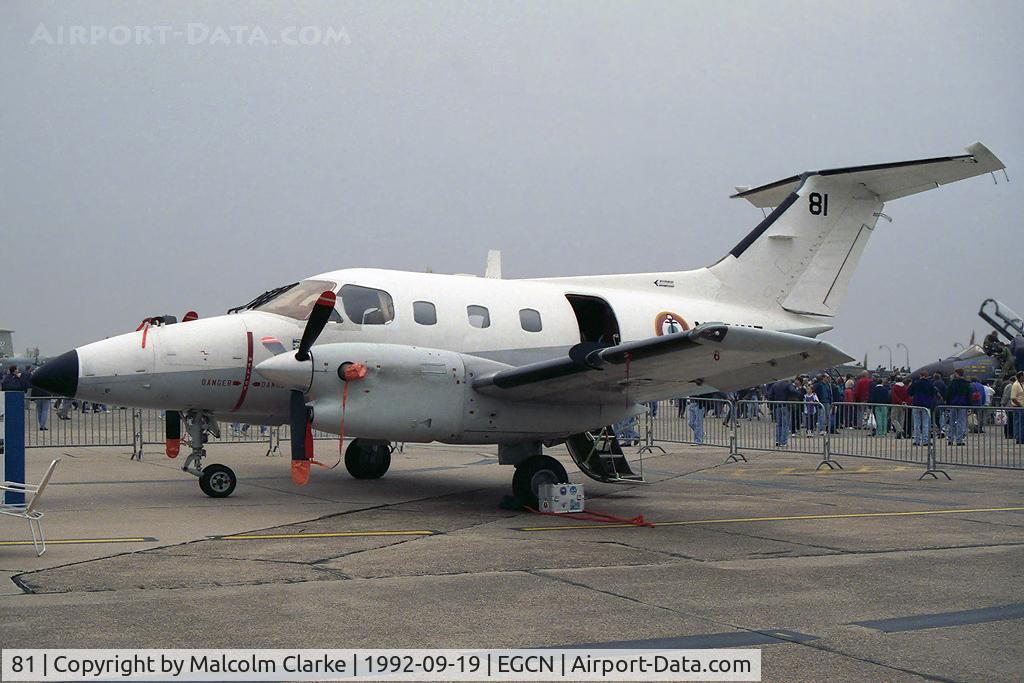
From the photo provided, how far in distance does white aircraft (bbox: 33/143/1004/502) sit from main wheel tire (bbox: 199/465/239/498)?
0.02 meters

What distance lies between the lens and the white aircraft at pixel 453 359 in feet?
35.0

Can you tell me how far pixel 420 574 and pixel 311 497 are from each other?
5.33 m

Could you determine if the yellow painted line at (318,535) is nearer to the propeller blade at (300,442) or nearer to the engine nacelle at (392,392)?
the propeller blade at (300,442)

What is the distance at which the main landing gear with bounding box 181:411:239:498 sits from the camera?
40.2 feet

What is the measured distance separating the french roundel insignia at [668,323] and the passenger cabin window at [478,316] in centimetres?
262

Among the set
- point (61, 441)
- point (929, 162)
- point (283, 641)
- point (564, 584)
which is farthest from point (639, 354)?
point (61, 441)

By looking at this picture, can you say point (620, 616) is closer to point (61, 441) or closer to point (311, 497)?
point (311, 497)

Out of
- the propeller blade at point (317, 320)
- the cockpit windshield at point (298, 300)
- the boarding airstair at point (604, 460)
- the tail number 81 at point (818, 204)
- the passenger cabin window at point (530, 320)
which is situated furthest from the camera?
the tail number 81 at point (818, 204)

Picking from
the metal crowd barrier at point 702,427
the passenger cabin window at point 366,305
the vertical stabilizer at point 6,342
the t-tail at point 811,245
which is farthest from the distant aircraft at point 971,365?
the vertical stabilizer at point 6,342

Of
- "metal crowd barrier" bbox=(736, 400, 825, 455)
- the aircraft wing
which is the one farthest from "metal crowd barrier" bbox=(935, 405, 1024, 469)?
the aircraft wing

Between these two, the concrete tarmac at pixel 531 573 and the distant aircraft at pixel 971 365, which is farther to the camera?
the distant aircraft at pixel 971 365

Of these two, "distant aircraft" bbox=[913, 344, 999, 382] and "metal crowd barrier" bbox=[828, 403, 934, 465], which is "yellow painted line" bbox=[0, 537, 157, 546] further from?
"distant aircraft" bbox=[913, 344, 999, 382]

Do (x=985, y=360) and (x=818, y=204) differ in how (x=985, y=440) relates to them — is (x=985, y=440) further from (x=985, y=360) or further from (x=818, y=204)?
(x=985, y=360)

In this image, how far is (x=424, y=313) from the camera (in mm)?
12266
